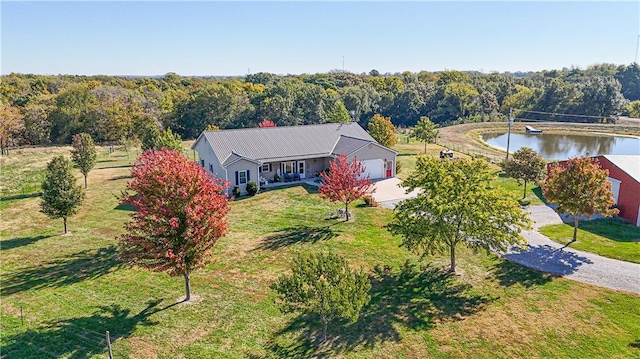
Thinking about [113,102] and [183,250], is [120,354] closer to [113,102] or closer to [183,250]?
[183,250]

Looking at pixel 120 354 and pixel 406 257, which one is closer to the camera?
pixel 120 354

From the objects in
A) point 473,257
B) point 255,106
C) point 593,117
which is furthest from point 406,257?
point 593,117

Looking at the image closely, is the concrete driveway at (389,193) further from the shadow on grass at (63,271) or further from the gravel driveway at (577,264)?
the shadow on grass at (63,271)

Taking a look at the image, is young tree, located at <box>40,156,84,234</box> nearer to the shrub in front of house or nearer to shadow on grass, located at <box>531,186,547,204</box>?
the shrub in front of house

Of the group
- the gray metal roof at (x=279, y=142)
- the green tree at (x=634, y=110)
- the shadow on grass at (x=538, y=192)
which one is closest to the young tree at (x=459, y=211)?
the shadow on grass at (x=538, y=192)

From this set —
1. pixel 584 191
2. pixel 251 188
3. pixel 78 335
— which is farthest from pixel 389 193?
pixel 78 335

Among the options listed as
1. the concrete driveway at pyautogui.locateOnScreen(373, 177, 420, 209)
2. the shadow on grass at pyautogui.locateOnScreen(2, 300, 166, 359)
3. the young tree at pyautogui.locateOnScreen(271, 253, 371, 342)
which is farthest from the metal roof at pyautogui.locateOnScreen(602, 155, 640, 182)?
the shadow on grass at pyautogui.locateOnScreen(2, 300, 166, 359)

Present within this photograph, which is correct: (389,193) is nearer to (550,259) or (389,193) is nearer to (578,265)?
(550,259)
